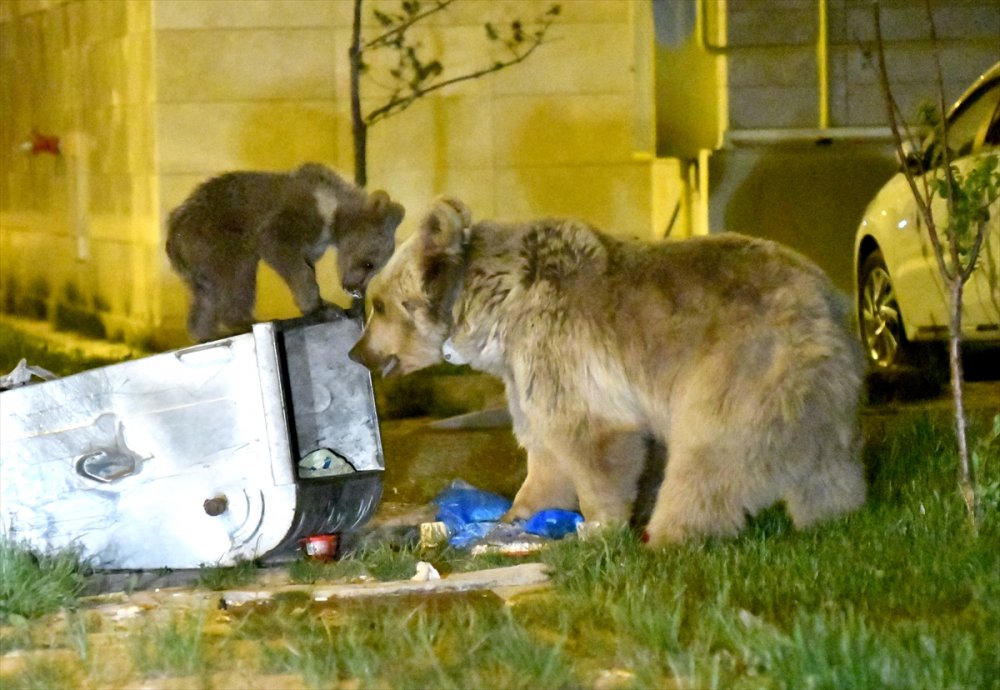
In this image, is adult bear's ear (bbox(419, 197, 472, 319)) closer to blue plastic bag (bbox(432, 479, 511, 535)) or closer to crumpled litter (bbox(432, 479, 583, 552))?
crumpled litter (bbox(432, 479, 583, 552))

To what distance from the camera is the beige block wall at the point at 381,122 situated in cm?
1192

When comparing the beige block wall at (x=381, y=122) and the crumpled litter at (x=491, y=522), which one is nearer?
the crumpled litter at (x=491, y=522)

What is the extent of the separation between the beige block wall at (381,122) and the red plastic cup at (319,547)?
6049 millimetres

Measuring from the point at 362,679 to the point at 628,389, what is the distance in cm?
203

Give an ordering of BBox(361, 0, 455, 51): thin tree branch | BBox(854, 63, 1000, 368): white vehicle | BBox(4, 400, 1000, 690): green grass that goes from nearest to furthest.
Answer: BBox(4, 400, 1000, 690): green grass, BBox(854, 63, 1000, 368): white vehicle, BBox(361, 0, 455, 51): thin tree branch

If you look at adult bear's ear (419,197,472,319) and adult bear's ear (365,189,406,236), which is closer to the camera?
adult bear's ear (419,197,472,319)

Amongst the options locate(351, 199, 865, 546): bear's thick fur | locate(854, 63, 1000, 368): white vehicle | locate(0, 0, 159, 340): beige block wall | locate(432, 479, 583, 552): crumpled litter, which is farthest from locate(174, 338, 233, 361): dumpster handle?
locate(0, 0, 159, 340): beige block wall

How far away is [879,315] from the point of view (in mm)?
10508

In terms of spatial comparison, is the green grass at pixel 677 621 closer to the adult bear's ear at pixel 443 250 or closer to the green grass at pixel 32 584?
the green grass at pixel 32 584

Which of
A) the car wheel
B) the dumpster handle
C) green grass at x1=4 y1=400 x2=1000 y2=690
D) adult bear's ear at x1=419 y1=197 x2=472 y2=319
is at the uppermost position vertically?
adult bear's ear at x1=419 y1=197 x2=472 y2=319

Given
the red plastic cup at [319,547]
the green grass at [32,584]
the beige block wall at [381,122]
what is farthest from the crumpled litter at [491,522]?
the beige block wall at [381,122]

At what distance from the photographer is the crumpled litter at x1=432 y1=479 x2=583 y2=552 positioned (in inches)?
246

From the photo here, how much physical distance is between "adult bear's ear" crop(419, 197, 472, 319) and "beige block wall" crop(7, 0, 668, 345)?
19.5ft

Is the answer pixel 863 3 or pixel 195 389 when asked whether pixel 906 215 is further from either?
pixel 195 389
